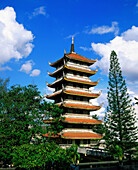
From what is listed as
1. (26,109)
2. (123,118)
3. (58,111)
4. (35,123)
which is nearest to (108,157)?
(123,118)

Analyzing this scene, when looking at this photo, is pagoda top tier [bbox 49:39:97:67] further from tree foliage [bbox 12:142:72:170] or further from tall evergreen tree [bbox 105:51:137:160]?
tree foliage [bbox 12:142:72:170]

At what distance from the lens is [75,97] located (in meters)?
29.5

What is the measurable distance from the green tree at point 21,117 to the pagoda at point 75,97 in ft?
18.6

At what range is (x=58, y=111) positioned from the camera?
21266 mm

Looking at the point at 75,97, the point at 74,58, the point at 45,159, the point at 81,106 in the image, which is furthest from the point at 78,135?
the point at 74,58

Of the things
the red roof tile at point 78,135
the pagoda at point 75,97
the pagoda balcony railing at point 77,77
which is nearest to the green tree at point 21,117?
the red roof tile at point 78,135

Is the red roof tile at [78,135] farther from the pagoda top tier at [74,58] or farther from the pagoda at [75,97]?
the pagoda top tier at [74,58]

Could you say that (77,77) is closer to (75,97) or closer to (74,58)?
(74,58)

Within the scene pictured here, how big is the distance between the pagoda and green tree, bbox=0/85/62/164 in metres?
5.66

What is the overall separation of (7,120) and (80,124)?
43.9 feet

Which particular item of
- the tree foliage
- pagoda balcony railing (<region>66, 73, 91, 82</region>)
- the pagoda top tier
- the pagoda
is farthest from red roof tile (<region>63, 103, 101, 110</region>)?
the tree foliage

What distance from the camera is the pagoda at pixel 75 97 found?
1041 inches

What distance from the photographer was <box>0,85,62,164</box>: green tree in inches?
710

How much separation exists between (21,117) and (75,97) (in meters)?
12.1
